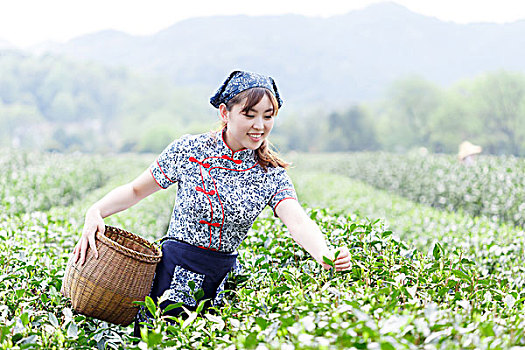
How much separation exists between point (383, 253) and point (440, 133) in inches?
2233

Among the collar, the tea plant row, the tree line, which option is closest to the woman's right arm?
the collar

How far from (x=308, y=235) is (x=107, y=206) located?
3.31ft

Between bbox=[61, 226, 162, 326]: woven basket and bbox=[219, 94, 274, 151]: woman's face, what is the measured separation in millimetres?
711

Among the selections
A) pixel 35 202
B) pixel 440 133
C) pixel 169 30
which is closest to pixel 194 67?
pixel 169 30

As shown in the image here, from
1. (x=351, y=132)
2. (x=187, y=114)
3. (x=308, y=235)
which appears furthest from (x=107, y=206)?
(x=187, y=114)

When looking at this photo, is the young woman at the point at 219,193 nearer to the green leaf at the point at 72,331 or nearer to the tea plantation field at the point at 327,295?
the tea plantation field at the point at 327,295

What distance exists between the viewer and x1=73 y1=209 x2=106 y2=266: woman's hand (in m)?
2.26

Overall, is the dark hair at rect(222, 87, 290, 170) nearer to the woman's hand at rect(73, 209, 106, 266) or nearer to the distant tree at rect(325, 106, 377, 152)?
the woman's hand at rect(73, 209, 106, 266)

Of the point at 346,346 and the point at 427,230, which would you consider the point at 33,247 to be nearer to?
the point at 346,346

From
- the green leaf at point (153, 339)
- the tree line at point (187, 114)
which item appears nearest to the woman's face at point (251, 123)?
A: the green leaf at point (153, 339)

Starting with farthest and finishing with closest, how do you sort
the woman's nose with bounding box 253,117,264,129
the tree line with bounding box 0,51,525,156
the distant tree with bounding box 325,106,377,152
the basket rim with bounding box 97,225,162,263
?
the distant tree with bounding box 325,106,377,152 → the tree line with bounding box 0,51,525,156 → the woman's nose with bounding box 253,117,264,129 → the basket rim with bounding box 97,225,162,263

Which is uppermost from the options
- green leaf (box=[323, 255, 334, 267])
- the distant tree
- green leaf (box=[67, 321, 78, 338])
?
green leaf (box=[323, 255, 334, 267])

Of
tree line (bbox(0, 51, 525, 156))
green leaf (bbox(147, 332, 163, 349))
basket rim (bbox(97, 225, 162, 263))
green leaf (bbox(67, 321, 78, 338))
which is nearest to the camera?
green leaf (bbox(147, 332, 163, 349))

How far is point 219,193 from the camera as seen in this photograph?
2.40 m
